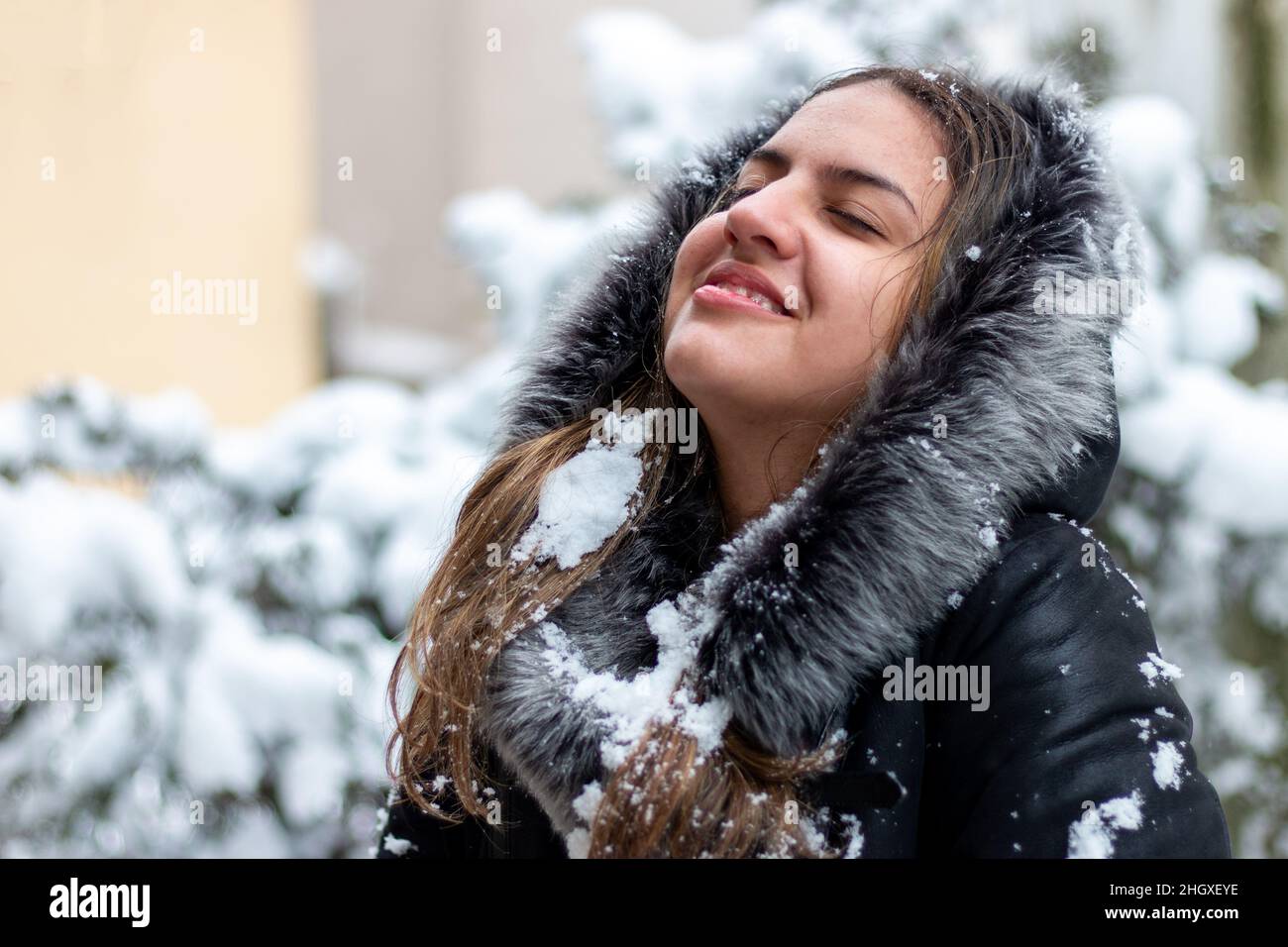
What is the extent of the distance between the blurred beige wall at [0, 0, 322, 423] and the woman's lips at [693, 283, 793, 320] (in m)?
2.82

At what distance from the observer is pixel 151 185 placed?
3.89 m

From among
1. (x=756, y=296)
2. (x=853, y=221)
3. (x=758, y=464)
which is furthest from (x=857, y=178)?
(x=758, y=464)

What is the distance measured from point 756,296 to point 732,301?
31 millimetres

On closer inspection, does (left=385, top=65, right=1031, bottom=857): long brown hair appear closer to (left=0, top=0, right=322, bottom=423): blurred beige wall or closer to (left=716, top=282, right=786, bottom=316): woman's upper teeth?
(left=716, top=282, right=786, bottom=316): woman's upper teeth

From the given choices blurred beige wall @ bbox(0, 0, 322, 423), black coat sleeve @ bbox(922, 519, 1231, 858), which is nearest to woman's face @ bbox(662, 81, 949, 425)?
black coat sleeve @ bbox(922, 519, 1231, 858)

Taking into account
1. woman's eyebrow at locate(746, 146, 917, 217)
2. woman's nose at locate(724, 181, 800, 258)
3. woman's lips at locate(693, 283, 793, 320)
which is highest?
woman's eyebrow at locate(746, 146, 917, 217)

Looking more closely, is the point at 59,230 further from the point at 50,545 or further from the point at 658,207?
the point at 658,207

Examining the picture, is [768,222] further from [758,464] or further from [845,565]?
[845,565]

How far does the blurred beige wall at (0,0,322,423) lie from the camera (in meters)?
3.60

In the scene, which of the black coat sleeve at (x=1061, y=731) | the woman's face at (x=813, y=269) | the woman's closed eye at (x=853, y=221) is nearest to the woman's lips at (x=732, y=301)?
the woman's face at (x=813, y=269)

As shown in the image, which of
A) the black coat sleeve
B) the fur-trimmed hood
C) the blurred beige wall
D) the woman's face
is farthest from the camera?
the blurred beige wall

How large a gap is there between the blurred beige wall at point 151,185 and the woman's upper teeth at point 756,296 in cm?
283

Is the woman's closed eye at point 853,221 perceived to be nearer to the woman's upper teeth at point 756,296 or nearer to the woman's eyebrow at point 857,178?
the woman's eyebrow at point 857,178

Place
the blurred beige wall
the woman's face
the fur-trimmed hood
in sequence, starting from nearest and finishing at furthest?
the fur-trimmed hood < the woman's face < the blurred beige wall
